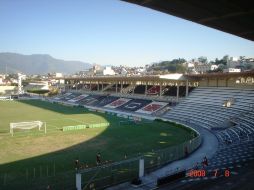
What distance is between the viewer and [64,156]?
29.2 meters

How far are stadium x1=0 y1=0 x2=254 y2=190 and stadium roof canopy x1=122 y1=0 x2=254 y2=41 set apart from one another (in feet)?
0.15

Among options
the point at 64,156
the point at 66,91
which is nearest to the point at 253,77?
the point at 64,156

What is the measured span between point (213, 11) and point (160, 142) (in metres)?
25.8

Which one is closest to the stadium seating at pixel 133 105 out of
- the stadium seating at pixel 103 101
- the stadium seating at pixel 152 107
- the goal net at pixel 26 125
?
the stadium seating at pixel 152 107

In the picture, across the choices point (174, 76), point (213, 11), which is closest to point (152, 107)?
point (174, 76)

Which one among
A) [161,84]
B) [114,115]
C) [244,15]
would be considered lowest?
[114,115]

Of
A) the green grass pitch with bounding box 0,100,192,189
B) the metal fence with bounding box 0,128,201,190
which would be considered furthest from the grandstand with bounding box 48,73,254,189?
the green grass pitch with bounding box 0,100,192,189

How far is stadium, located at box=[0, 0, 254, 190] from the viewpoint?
20.6 m

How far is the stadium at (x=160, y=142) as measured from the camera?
67.7 feet

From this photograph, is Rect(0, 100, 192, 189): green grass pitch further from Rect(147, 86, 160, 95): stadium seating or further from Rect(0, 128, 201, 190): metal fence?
Rect(147, 86, 160, 95): stadium seating

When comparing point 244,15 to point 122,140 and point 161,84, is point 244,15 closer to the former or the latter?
point 122,140

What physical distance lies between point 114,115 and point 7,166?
3818 cm

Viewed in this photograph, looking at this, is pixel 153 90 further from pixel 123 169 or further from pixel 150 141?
pixel 123 169

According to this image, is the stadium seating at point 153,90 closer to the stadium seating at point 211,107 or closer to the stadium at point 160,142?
the stadium at point 160,142
